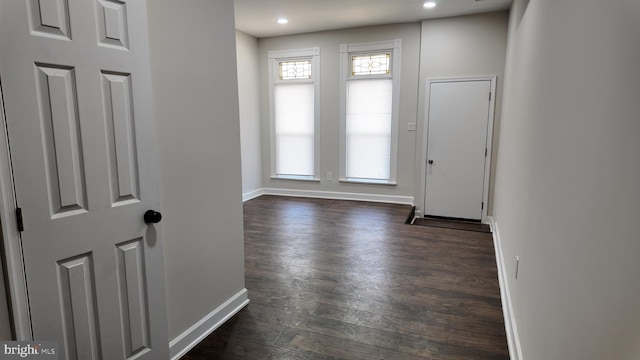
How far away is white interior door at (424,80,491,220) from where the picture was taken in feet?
16.2

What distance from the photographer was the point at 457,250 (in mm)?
3850

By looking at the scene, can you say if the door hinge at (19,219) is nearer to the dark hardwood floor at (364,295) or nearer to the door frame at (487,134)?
the dark hardwood floor at (364,295)

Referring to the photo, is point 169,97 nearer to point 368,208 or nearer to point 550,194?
point 550,194

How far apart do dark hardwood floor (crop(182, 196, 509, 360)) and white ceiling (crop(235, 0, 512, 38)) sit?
2.81 metres

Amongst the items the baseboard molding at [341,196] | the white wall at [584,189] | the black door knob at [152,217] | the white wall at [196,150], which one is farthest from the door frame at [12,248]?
the baseboard molding at [341,196]

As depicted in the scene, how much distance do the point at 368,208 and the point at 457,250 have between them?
6.12 feet

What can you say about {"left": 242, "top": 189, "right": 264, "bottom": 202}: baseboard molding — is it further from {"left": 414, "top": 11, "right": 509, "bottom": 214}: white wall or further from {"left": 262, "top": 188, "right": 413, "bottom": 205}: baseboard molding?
{"left": 414, "top": 11, "right": 509, "bottom": 214}: white wall

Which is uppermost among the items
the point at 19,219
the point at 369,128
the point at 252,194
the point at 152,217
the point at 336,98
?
the point at 336,98

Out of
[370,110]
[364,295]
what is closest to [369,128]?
[370,110]

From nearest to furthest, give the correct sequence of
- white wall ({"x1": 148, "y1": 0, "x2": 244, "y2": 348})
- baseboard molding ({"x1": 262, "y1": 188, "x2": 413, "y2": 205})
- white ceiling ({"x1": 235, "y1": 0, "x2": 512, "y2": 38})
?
white wall ({"x1": 148, "y1": 0, "x2": 244, "y2": 348})
white ceiling ({"x1": 235, "y1": 0, "x2": 512, "y2": 38})
baseboard molding ({"x1": 262, "y1": 188, "x2": 413, "y2": 205})

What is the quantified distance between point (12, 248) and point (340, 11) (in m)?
4.47

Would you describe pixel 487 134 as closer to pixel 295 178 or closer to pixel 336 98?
pixel 336 98

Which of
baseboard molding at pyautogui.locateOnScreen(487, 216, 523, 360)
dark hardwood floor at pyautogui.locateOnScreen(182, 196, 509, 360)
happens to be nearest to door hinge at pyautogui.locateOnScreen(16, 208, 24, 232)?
dark hardwood floor at pyautogui.locateOnScreen(182, 196, 509, 360)

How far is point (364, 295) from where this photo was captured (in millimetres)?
2836
